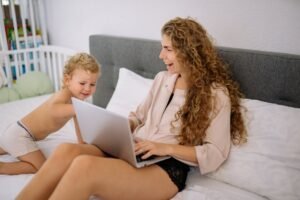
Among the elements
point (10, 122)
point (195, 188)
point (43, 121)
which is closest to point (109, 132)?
point (195, 188)

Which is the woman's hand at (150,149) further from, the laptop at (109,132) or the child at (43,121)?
the child at (43,121)

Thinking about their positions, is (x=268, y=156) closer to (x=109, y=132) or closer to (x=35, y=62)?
(x=109, y=132)

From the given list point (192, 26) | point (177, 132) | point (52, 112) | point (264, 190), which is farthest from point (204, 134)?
point (52, 112)

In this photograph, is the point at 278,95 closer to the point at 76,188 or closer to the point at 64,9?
the point at 76,188

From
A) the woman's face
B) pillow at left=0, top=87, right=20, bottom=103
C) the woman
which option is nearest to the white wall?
the woman

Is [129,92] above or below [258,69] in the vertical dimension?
below

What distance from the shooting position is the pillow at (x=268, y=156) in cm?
112

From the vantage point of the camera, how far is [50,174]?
1.09 metres

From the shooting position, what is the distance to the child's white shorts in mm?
1413

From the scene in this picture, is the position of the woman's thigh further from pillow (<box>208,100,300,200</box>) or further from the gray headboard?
the gray headboard

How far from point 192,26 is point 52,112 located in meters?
0.77

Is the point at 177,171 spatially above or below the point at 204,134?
below

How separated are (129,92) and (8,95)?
1269 mm

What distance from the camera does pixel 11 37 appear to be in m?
2.69
